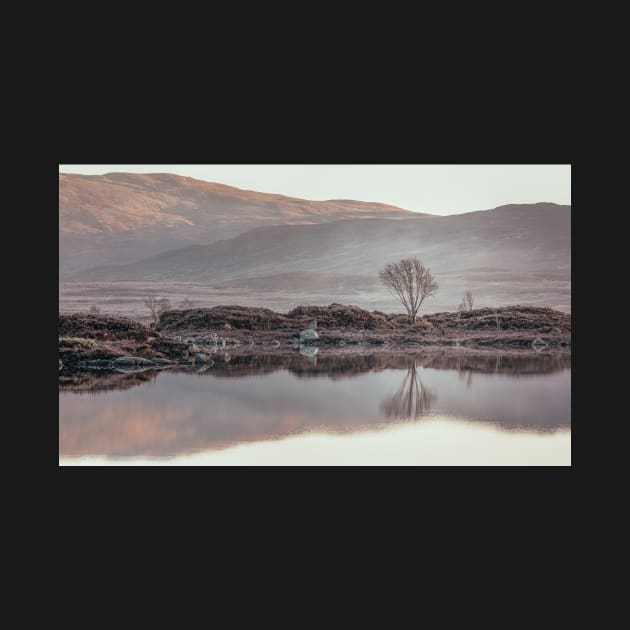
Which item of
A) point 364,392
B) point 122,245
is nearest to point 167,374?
point 364,392

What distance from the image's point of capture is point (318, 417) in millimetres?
16641

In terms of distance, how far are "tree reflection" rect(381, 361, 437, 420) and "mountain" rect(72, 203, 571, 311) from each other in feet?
215

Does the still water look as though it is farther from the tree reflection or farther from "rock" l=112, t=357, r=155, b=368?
"rock" l=112, t=357, r=155, b=368

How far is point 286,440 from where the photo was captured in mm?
14703

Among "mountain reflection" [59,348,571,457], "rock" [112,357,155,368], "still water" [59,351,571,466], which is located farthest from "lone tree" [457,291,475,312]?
"rock" [112,357,155,368]

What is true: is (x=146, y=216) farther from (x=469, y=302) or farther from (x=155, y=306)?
(x=469, y=302)

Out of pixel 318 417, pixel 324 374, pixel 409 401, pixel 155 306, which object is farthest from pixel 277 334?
pixel 155 306

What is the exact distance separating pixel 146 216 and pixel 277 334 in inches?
3612

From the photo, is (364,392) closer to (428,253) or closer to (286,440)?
(286,440)

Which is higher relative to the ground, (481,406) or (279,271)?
(279,271)

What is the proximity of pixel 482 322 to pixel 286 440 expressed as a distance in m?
29.1

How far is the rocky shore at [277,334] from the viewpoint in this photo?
26.5 metres

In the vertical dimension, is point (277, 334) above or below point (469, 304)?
Result: below

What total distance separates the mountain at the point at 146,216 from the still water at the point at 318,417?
322 ft
